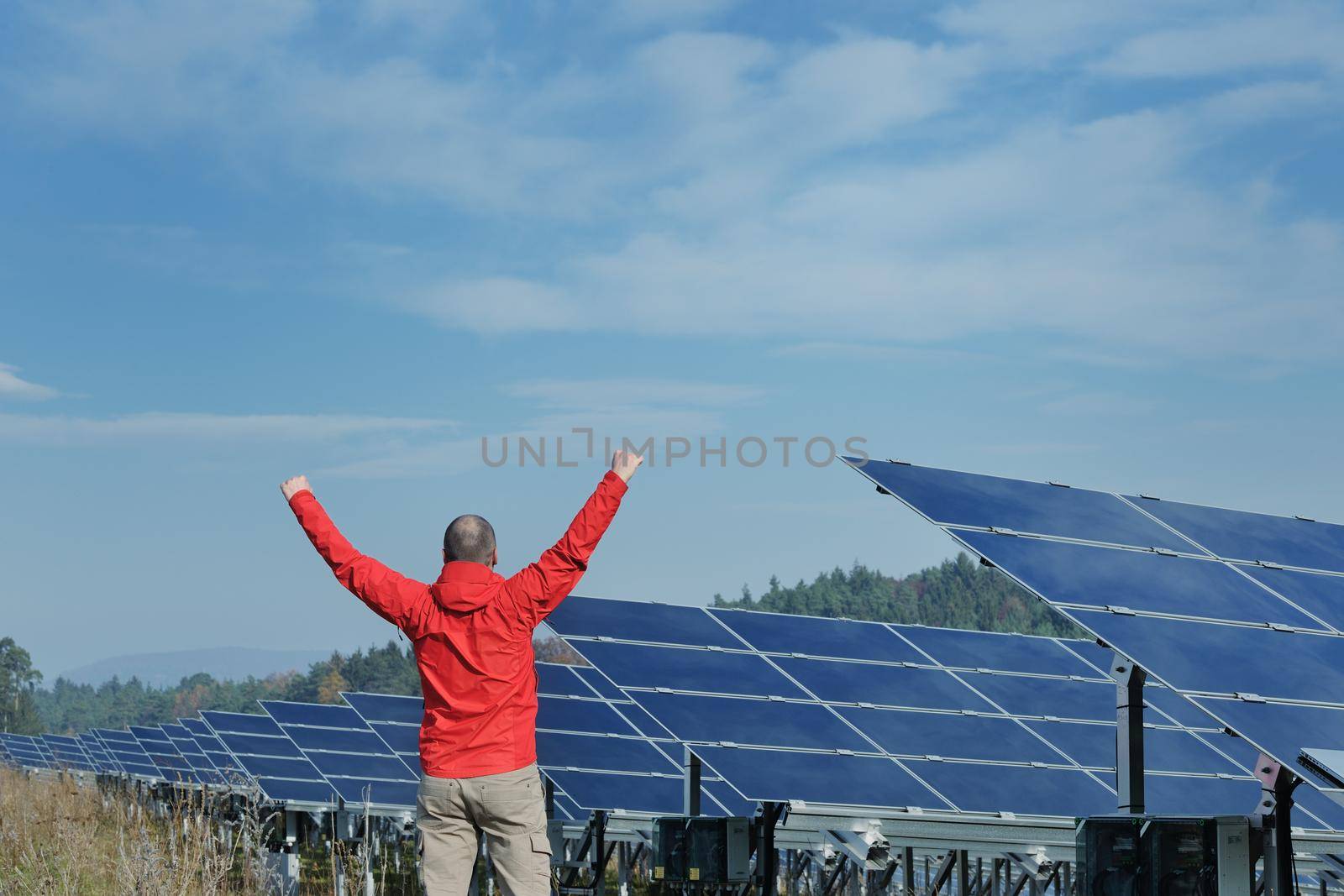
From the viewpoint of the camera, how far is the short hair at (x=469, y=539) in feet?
22.8

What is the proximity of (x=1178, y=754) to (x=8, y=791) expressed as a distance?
2479cm

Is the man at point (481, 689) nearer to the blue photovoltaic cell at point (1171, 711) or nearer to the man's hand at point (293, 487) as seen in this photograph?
the man's hand at point (293, 487)

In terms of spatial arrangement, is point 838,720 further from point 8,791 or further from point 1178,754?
point 8,791

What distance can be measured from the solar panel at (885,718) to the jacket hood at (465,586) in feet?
23.4

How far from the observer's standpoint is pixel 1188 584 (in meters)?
9.48

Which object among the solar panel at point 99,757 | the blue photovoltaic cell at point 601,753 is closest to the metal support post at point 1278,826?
the blue photovoltaic cell at point 601,753

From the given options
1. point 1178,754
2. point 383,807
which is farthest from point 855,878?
point 383,807

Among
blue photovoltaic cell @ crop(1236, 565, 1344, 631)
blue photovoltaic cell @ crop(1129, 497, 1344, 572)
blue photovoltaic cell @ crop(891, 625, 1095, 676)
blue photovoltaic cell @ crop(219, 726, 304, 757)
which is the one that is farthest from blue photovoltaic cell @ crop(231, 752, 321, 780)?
blue photovoltaic cell @ crop(1236, 565, 1344, 631)

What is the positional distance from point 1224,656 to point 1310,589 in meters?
2.19

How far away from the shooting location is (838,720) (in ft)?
48.5

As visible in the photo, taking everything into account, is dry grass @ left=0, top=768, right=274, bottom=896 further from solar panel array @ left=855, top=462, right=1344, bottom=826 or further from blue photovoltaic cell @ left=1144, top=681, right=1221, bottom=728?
blue photovoltaic cell @ left=1144, top=681, right=1221, bottom=728

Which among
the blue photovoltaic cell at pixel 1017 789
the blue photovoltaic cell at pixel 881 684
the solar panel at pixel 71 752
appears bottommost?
the solar panel at pixel 71 752

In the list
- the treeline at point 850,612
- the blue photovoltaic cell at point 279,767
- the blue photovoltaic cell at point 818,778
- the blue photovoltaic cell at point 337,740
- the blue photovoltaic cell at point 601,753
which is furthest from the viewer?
the treeline at point 850,612

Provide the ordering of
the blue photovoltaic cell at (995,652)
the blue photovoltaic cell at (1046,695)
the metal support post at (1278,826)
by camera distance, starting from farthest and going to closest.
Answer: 1. the blue photovoltaic cell at (995,652)
2. the blue photovoltaic cell at (1046,695)
3. the metal support post at (1278,826)
